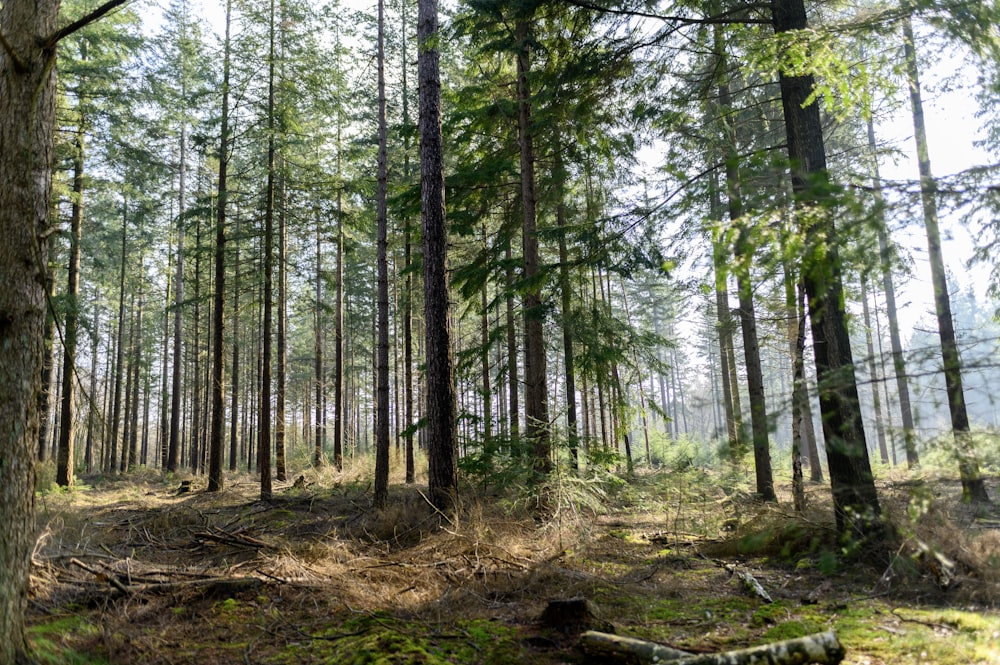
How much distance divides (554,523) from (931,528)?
14.0ft

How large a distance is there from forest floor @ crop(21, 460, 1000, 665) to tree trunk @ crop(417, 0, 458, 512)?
0.68 metres

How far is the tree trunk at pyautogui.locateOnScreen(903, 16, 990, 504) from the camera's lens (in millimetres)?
2900

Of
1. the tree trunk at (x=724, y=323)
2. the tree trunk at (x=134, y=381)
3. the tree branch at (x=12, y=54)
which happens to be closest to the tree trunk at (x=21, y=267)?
the tree branch at (x=12, y=54)

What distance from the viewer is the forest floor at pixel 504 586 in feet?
12.6

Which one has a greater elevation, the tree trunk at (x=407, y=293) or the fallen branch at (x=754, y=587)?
the tree trunk at (x=407, y=293)

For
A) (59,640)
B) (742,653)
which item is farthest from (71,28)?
(742,653)

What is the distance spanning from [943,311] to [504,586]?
11424 millimetres

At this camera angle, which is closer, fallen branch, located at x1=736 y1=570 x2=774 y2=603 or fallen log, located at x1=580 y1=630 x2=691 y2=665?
fallen log, located at x1=580 y1=630 x2=691 y2=665

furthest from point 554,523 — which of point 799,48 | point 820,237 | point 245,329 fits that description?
point 245,329

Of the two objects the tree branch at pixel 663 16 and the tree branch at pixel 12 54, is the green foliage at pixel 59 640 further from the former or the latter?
the tree branch at pixel 663 16

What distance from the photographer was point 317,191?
553 inches

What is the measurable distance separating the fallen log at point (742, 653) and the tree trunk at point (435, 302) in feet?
14.1

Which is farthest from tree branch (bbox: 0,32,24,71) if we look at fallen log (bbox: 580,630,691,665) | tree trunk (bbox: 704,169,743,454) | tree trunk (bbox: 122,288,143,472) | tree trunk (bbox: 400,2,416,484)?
tree trunk (bbox: 122,288,143,472)

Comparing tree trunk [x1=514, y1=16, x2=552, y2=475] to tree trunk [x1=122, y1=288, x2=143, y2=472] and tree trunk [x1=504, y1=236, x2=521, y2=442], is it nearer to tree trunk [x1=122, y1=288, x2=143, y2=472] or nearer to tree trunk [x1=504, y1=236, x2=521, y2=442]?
tree trunk [x1=504, y1=236, x2=521, y2=442]
